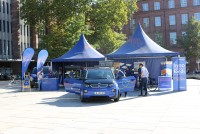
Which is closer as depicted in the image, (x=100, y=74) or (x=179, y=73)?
(x=100, y=74)

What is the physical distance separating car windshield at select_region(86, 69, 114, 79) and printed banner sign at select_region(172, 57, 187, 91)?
19.7 feet

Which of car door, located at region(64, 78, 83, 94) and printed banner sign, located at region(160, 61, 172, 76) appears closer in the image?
car door, located at region(64, 78, 83, 94)

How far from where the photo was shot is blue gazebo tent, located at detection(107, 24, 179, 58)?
20.6 meters

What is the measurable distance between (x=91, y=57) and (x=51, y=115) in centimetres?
1322

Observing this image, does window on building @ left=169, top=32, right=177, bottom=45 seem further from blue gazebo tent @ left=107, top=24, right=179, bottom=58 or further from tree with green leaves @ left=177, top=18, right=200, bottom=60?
blue gazebo tent @ left=107, top=24, right=179, bottom=58

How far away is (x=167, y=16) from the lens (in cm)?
7069

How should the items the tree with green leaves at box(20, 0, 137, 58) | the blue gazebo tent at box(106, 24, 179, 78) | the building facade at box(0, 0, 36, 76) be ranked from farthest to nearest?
the building facade at box(0, 0, 36, 76), the tree with green leaves at box(20, 0, 137, 58), the blue gazebo tent at box(106, 24, 179, 78)

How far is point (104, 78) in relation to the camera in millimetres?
15133

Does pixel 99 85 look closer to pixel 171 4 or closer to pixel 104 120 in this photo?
pixel 104 120

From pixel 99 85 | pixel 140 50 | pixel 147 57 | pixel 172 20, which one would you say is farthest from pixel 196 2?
pixel 99 85

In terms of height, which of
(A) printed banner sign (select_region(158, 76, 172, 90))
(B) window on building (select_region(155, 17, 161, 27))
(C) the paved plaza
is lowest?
(C) the paved plaza

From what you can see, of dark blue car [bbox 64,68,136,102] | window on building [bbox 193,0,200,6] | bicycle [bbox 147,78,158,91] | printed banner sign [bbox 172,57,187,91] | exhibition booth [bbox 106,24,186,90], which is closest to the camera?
dark blue car [bbox 64,68,136,102]

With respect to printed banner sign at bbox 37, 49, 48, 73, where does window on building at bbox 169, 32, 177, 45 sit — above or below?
above

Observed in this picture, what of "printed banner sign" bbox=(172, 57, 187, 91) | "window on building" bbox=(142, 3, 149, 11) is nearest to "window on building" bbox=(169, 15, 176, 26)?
"window on building" bbox=(142, 3, 149, 11)
